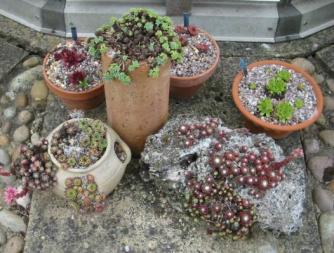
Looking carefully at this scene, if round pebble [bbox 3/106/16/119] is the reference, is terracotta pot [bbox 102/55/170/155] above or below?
above

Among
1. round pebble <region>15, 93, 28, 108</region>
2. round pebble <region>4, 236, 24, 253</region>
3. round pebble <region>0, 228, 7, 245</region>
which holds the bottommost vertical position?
round pebble <region>0, 228, 7, 245</region>

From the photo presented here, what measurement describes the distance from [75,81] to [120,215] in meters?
0.89

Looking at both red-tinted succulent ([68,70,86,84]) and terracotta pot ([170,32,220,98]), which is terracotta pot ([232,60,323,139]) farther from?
red-tinted succulent ([68,70,86,84])

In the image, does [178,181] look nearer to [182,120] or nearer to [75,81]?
[182,120]

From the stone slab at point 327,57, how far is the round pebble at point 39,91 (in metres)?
2.11

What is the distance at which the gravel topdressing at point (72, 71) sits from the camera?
10.1 feet

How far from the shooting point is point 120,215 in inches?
112

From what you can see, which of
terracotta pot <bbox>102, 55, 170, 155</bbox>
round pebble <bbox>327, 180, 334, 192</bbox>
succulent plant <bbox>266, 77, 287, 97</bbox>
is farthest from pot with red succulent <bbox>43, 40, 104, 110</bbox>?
round pebble <bbox>327, 180, 334, 192</bbox>

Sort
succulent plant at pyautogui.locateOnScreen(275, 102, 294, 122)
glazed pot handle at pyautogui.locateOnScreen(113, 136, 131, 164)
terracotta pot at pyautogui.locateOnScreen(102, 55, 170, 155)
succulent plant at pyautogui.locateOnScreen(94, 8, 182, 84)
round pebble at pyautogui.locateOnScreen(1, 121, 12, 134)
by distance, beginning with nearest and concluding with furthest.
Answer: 1. succulent plant at pyautogui.locateOnScreen(94, 8, 182, 84)
2. terracotta pot at pyautogui.locateOnScreen(102, 55, 170, 155)
3. glazed pot handle at pyautogui.locateOnScreen(113, 136, 131, 164)
4. succulent plant at pyautogui.locateOnScreen(275, 102, 294, 122)
5. round pebble at pyautogui.locateOnScreen(1, 121, 12, 134)

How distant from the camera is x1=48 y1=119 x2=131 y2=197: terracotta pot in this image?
Answer: 265 cm

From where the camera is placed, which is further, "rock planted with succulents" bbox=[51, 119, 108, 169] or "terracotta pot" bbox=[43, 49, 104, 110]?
"terracotta pot" bbox=[43, 49, 104, 110]

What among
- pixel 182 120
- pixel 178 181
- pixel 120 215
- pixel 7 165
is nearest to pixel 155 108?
pixel 182 120

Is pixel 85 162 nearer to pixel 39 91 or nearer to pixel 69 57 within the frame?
pixel 69 57

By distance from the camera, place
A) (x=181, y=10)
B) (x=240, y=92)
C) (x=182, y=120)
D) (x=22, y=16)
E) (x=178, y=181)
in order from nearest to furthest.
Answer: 1. (x=178, y=181)
2. (x=182, y=120)
3. (x=240, y=92)
4. (x=181, y=10)
5. (x=22, y=16)
